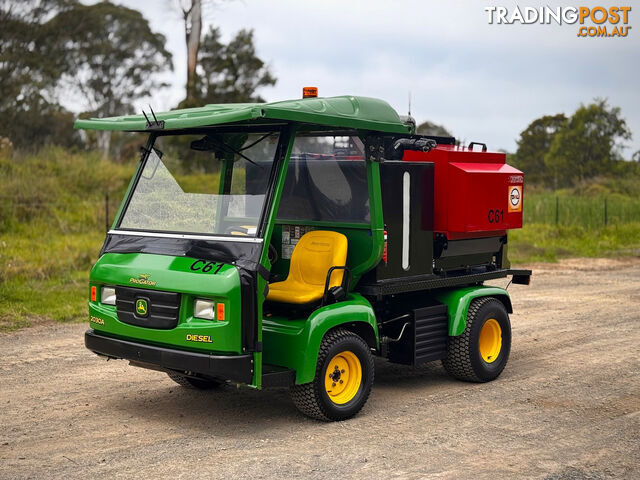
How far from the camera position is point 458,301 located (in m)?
8.02

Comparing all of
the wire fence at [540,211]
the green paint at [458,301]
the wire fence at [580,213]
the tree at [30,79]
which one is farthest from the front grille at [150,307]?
the tree at [30,79]

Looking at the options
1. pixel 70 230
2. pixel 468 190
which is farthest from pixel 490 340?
pixel 70 230

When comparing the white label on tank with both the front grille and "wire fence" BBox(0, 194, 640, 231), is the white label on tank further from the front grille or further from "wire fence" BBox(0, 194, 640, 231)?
"wire fence" BBox(0, 194, 640, 231)

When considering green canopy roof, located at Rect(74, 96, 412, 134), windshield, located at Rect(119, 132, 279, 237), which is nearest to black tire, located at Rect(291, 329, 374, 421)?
windshield, located at Rect(119, 132, 279, 237)

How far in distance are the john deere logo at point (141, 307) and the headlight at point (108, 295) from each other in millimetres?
345

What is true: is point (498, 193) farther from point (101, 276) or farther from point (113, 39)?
point (113, 39)

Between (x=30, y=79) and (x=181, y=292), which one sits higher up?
(x=30, y=79)

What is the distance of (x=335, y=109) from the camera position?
681 centimetres

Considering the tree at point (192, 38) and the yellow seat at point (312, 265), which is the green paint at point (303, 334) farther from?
the tree at point (192, 38)

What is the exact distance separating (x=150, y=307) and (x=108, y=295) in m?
0.55

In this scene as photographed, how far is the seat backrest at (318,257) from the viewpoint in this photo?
711 cm

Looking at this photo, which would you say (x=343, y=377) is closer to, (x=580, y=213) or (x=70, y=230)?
(x=70, y=230)

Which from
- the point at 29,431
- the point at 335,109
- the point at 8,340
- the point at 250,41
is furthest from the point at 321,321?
the point at 250,41

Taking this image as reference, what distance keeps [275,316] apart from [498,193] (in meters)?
2.53
